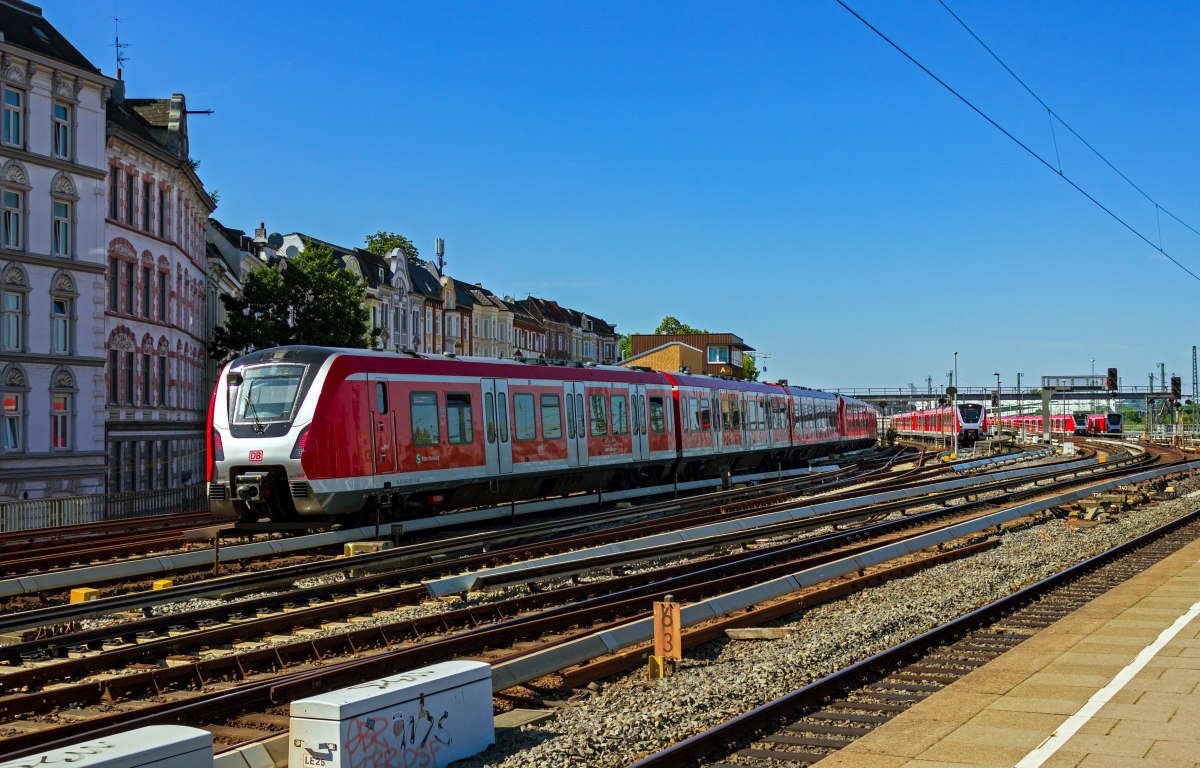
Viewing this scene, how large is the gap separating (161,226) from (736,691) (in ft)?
123

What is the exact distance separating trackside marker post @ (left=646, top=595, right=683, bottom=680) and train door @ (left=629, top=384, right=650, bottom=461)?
62.4 ft

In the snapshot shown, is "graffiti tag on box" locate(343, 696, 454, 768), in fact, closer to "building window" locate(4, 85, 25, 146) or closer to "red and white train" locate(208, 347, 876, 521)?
"red and white train" locate(208, 347, 876, 521)

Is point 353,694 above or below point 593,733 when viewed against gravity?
above

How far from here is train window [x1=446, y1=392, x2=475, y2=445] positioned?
21875 millimetres

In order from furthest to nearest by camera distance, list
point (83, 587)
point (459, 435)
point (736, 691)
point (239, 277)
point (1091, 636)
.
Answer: point (239, 277) < point (459, 435) < point (83, 587) < point (1091, 636) < point (736, 691)

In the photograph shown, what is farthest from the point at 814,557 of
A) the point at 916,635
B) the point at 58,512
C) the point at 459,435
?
the point at 58,512

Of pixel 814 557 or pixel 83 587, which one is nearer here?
pixel 83 587

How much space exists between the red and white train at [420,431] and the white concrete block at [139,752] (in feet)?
41.4

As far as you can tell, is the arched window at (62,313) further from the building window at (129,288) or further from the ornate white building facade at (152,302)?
the building window at (129,288)

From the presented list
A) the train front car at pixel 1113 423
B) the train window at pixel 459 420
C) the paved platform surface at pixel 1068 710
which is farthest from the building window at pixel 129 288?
the train front car at pixel 1113 423

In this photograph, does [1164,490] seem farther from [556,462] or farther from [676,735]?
[676,735]

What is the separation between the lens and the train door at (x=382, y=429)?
1989 cm

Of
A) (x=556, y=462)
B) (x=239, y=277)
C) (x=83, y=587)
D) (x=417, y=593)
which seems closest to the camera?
(x=417, y=593)

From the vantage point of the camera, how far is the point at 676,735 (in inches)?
322
